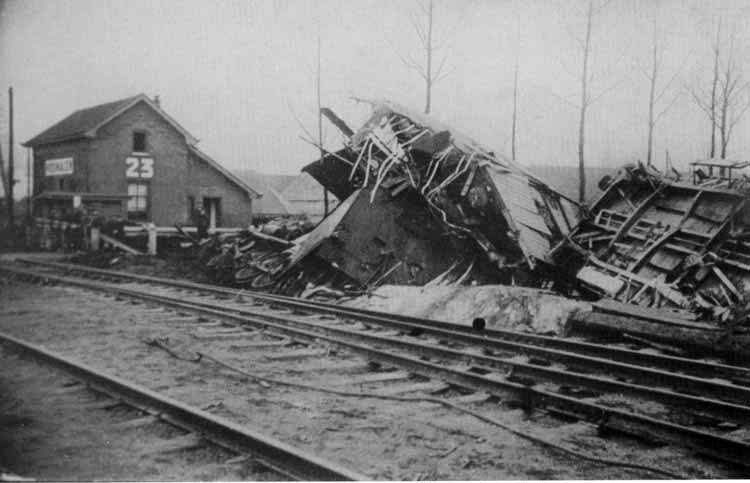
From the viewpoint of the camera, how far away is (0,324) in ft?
28.7

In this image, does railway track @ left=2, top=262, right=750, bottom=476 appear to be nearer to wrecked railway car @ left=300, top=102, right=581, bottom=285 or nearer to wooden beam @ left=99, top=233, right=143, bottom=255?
wrecked railway car @ left=300, top=102, right=581, bottom=285

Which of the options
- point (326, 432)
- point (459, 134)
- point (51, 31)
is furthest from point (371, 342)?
point (459, 134)

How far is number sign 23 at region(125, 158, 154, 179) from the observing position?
28.2 metres

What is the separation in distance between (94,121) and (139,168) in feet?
9.18

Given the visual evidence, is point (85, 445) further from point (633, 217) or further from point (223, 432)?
point (633, 217)

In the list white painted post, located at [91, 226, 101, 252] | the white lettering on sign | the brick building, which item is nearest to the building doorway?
the brick building

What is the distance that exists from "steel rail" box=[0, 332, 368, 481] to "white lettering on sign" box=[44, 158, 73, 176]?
24.0m

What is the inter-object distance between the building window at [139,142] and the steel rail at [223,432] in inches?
980

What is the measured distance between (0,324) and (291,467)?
6.80 meters

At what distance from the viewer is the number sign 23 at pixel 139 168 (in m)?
28.2

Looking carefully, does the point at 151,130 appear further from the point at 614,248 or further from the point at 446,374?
the point at 446,374

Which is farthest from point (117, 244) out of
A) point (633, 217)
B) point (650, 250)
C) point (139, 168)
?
point (650, 250)

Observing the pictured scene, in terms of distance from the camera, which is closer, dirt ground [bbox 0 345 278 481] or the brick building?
dirt ground [bbox 0 345 278 481]

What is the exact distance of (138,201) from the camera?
2878 centimetres
